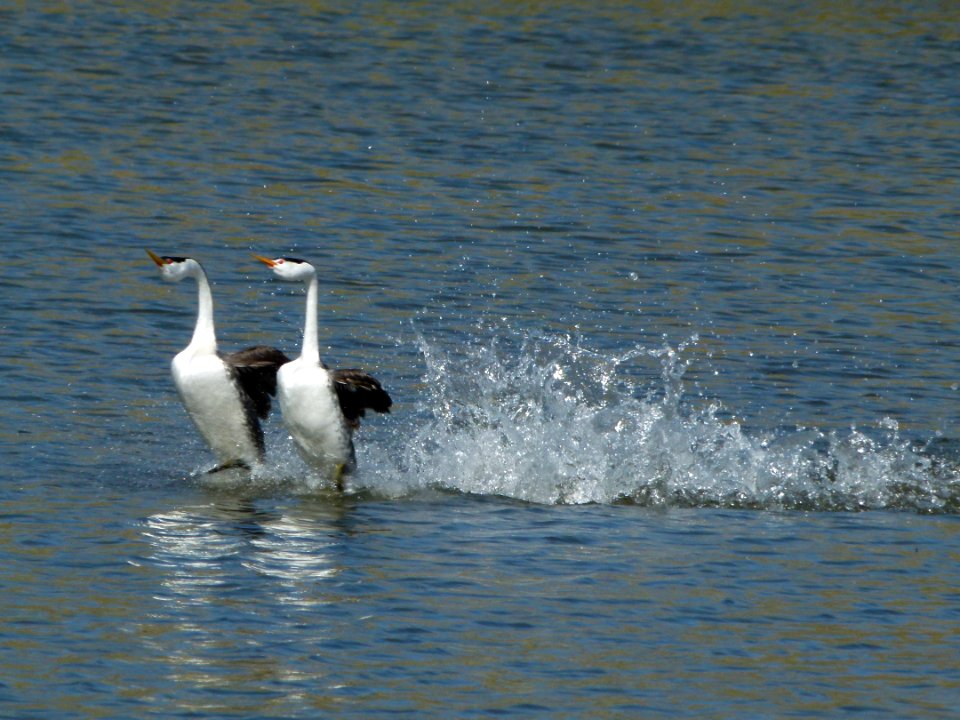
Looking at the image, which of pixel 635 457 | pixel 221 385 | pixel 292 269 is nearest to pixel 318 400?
pixel 221 385

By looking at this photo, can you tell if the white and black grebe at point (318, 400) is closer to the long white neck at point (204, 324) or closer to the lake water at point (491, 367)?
the lake water at point (491, 367)

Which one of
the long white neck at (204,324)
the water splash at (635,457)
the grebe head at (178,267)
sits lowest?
the water splash at (635,457)

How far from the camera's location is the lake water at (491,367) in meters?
9.09

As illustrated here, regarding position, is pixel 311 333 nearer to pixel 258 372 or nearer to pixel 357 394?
pixel 357 394

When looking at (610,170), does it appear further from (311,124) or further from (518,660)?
(518,660)

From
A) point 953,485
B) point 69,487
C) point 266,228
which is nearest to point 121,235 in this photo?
point 266,228

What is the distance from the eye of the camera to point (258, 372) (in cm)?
1240

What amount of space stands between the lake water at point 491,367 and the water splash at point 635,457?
33 mm

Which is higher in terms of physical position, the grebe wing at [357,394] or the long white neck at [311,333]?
the long white neck at [311,333]

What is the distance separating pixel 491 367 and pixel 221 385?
3.28m

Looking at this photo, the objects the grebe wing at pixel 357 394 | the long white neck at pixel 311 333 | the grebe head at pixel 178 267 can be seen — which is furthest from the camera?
the grebe head at pixel 178 267

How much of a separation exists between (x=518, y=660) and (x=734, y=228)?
11772 mm

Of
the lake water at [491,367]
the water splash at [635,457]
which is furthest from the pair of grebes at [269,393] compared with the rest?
the water splash at [635,457]

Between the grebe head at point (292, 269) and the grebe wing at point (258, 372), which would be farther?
the grebe wing at point (258, 372)
